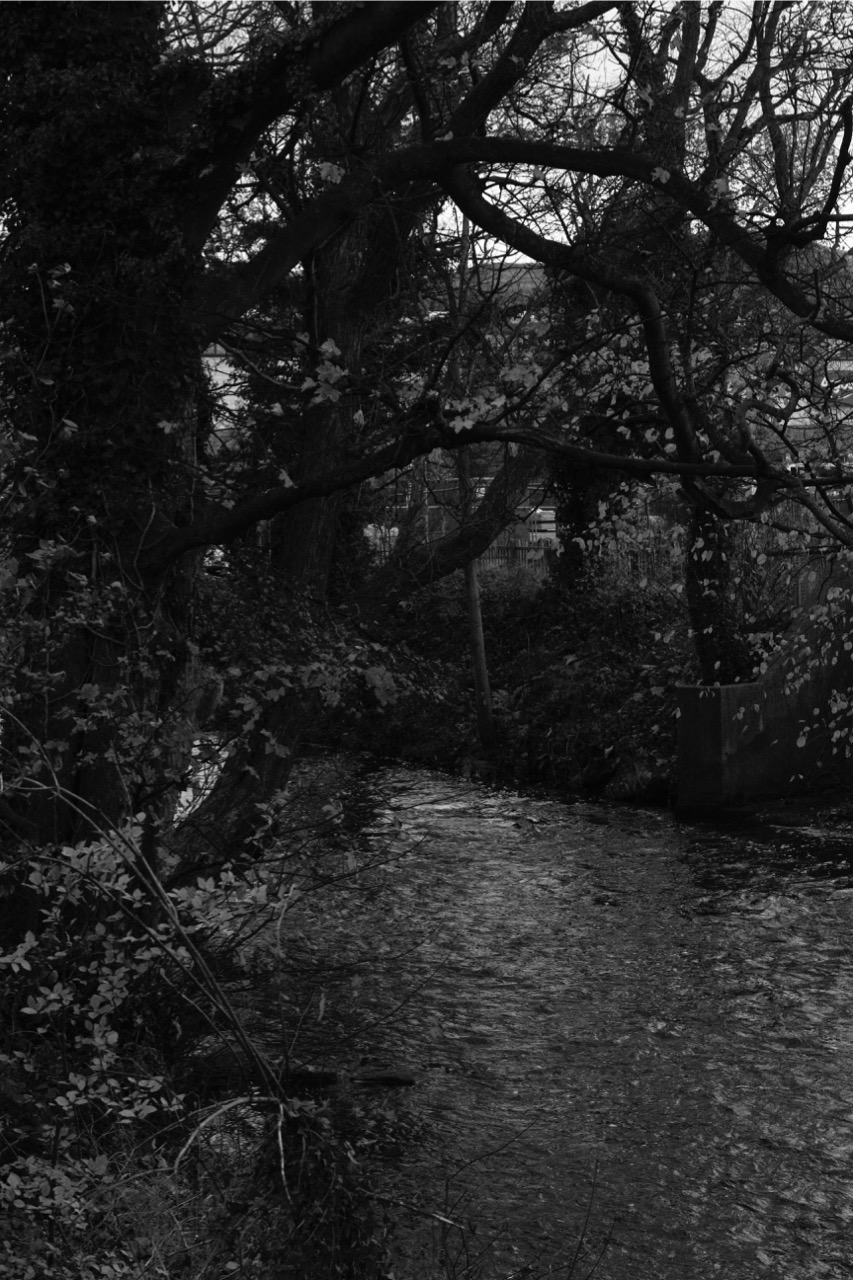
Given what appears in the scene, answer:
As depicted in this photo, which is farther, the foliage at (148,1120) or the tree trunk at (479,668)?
the tree trunk at (479,668)

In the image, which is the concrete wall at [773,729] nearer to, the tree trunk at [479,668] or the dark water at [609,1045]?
the dark water at [609,1045]

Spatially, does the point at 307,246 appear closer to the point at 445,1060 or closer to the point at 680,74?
the point at 445,1060

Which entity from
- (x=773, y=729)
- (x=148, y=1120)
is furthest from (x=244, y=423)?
(x=773, y=729)

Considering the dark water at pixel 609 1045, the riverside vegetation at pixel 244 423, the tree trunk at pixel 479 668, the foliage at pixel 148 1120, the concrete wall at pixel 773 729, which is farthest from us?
the tree trunk at pixel 479 668

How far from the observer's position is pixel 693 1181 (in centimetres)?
664

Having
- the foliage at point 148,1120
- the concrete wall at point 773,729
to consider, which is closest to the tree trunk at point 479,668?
the concrete wall at point 773,729

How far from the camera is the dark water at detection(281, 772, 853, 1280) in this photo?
611cm

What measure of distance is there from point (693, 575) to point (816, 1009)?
26.8ft

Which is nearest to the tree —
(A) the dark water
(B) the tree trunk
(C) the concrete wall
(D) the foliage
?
(D) the foliage

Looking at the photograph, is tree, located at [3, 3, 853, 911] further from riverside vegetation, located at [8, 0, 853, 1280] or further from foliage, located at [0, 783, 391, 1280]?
foliage, located at [0, 783, 391, 1280]

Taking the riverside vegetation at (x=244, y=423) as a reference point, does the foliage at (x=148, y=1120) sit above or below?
below

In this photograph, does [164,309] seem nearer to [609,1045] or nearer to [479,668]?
[609,1045]

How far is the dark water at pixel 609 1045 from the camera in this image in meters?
6.11

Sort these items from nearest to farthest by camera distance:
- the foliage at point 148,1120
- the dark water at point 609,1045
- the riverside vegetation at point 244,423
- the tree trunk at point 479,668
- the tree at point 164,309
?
the foliage at point 148,1120, the riverside vegetation at point 244,423, the dark water at point 609,1045, the tree at point 164,309, the tree trunk at point 479,668
